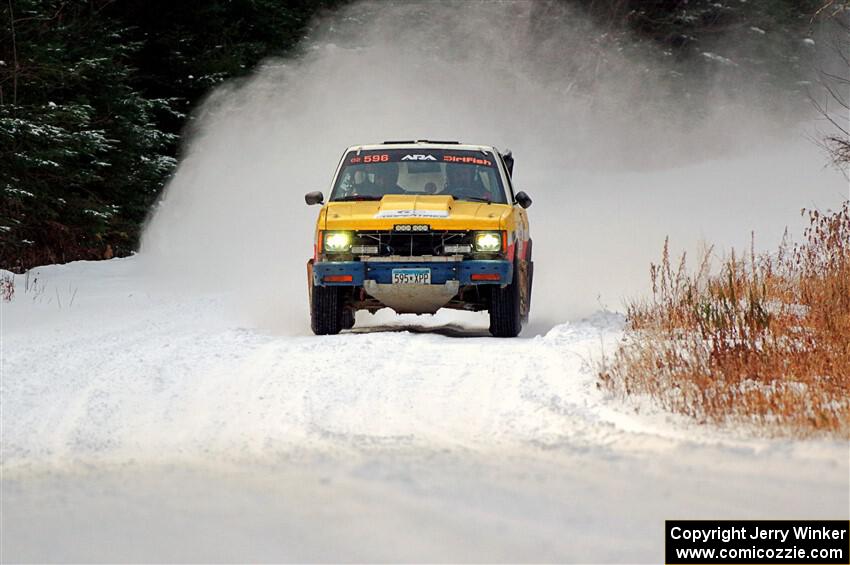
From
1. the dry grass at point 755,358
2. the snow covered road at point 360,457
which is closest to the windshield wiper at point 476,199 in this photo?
the dry grass at point 755,358

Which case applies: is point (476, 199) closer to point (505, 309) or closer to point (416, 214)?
point (416, 214)

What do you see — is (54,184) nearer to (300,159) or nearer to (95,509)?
(300,159)

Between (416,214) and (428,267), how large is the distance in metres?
0.50

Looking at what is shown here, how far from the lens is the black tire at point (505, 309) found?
10.9 metres

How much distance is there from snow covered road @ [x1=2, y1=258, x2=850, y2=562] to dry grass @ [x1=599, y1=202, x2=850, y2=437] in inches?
11.2

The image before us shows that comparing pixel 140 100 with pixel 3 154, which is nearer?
pixel 3 154

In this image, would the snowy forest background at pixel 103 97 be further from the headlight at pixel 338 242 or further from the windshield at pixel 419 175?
the headlight at pixel 338 242

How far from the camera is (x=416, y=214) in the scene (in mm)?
10656

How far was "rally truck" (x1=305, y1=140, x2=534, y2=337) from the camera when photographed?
416 inches

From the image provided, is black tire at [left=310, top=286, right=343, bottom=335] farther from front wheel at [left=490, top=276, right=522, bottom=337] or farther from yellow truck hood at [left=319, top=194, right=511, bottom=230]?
front wheel at [left=490, top=276, right=522, bottom=337]

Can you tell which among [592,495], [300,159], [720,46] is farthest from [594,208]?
[592,495]

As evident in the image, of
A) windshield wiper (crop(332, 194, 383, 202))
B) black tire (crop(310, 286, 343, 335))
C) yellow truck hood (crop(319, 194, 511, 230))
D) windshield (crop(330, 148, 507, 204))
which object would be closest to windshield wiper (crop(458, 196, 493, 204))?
windshield (crop(330, 148, 507, 204))

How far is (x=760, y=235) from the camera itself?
81.0ft

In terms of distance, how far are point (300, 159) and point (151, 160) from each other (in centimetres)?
908
